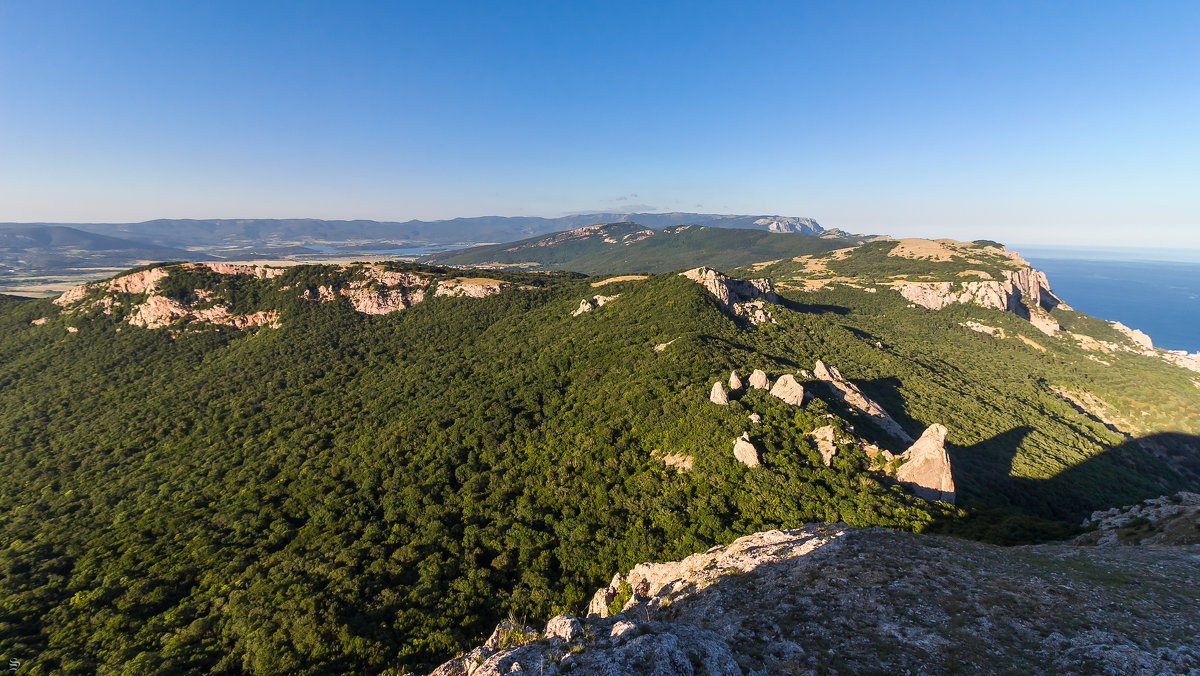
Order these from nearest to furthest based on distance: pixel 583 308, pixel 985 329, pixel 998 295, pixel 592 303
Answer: pixel 583 308 → pixel 592 303 → pixel 985 329 → pixel 998 295

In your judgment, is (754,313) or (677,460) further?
(754,313)

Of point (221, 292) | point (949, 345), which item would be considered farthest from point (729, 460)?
point (221, 292)

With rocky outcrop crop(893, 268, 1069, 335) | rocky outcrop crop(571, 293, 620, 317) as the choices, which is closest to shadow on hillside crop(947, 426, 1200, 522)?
rocky outcrop crop(893, 268, 1069, 335)

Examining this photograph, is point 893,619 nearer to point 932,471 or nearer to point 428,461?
point 932,471

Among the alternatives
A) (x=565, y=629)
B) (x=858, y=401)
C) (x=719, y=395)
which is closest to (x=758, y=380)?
(x=719, y=395)

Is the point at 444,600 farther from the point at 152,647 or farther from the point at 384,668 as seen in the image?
the point at 152,647

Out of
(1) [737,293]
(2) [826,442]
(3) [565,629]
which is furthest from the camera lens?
(1) [737,293]

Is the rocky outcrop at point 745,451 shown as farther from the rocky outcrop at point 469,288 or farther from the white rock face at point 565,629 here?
the rocky outcrop at point 469,288
